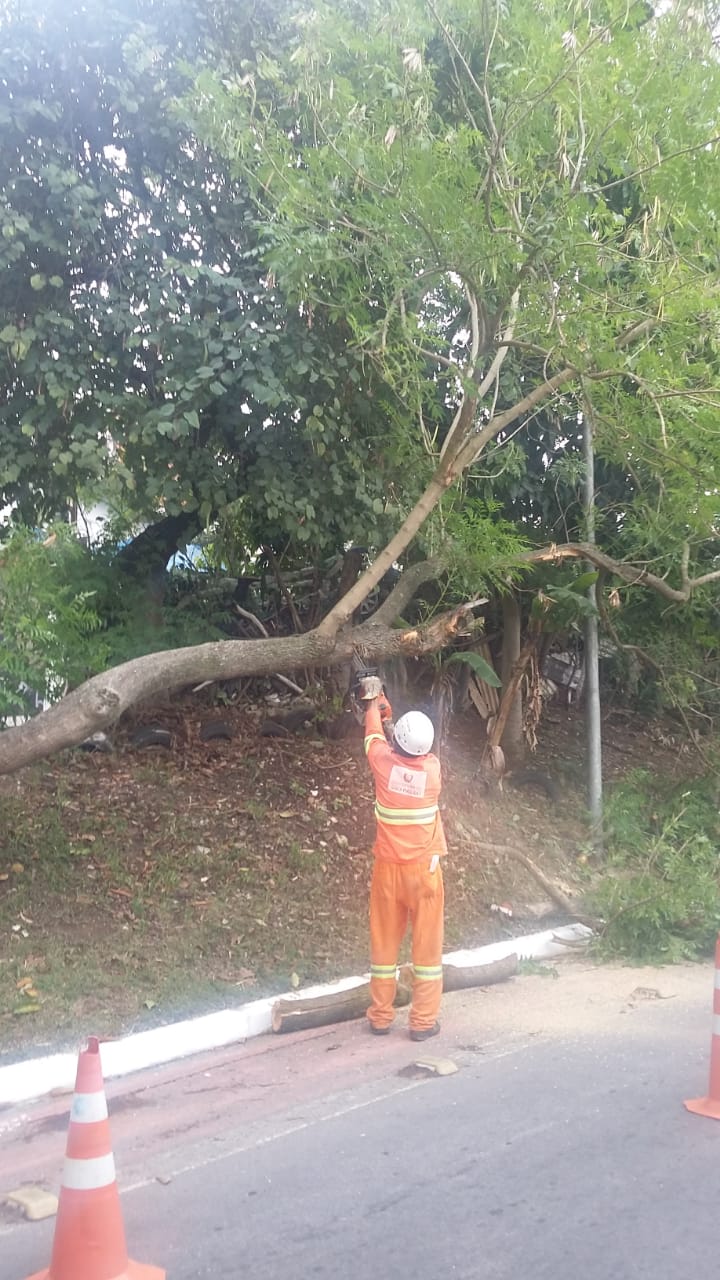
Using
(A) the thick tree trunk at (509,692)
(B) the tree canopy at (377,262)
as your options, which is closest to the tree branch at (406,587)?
(B) the tree canopy at (377,262)

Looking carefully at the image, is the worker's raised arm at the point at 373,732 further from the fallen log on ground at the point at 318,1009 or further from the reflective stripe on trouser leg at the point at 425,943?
the fallen log on ground at the point at 318,1009

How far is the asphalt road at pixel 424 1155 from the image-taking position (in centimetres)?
377

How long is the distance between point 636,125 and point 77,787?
6.32 m

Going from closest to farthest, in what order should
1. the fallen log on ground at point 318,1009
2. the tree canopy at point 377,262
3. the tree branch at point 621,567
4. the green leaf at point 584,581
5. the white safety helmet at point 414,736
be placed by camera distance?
the fallen log on ground at point 318,1009
the white safety helmet at point 414,736
the tree canopy at point 377,262
the tree branch at point 621,567
the green leaf at point 584,581

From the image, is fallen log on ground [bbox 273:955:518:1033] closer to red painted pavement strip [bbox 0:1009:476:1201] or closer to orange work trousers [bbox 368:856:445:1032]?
red painted pavement strip [bbox 0:1009:476:1201]

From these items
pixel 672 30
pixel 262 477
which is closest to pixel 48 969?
pixel 262 477

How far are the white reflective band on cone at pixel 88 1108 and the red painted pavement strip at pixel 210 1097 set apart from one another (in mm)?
1173

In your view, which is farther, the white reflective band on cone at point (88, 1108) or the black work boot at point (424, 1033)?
the black work boot at point (424, 1033)

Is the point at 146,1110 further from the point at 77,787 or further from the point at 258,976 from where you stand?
the point at 77,787

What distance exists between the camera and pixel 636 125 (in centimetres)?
709

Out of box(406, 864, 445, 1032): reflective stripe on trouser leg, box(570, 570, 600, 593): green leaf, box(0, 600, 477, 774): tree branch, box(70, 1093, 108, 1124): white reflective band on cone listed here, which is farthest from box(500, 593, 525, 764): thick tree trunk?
box(70, 1093, 108, 1124): white reflective band on cone

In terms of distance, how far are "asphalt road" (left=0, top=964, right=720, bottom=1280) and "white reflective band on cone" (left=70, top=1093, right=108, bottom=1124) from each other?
668 mm

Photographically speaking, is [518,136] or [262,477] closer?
[518,136]

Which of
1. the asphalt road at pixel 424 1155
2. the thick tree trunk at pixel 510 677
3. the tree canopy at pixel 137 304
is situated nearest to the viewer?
the asphalt road at pixel 424 1155
